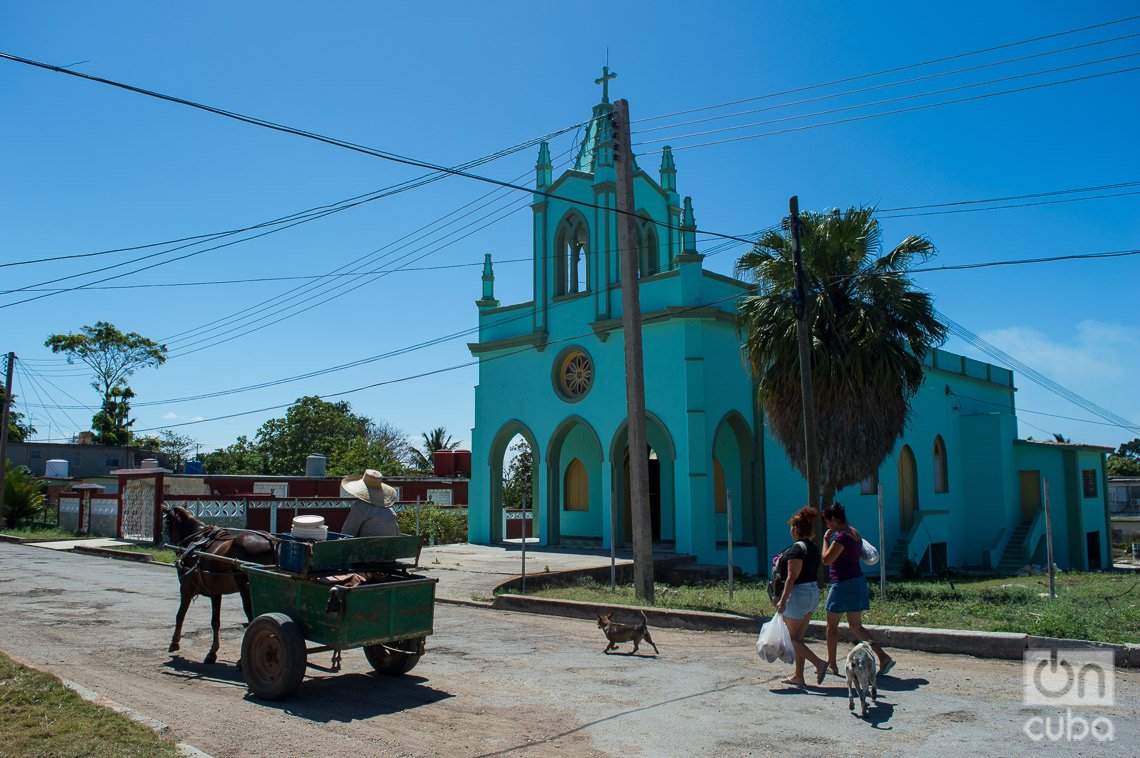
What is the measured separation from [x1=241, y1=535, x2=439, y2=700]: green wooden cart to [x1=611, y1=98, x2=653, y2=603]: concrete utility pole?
6.50 metres

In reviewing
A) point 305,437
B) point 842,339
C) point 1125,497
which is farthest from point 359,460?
point 1125,497

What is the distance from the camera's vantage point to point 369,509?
927 cm

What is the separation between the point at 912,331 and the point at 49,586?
678 inches

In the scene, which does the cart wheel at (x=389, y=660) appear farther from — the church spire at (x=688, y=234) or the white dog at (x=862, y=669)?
the church spire at (x=688, y=234)

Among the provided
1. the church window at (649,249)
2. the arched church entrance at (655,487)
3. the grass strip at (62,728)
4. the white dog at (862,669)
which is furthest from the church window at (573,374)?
the grass strip at (62,728)

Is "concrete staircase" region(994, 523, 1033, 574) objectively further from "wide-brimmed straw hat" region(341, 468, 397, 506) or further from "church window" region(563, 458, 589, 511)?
"wide-brimmed straw hat" region(341, 468, 397, 506)

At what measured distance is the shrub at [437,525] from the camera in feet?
90.2

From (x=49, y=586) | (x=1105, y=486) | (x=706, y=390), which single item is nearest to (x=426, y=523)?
(x=706, y=390)

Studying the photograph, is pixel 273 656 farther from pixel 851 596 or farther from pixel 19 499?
pixel 19 499

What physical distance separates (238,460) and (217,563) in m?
51.2

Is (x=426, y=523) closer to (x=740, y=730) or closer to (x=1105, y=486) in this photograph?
(x=740, y=730)

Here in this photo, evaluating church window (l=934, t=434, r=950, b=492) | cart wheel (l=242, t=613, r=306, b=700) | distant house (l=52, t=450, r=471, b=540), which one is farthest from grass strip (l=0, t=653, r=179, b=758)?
church window (l=934, t=434, r=950, b=492)

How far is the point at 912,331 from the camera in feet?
58.0

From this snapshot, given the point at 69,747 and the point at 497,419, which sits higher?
the point at 497,419
